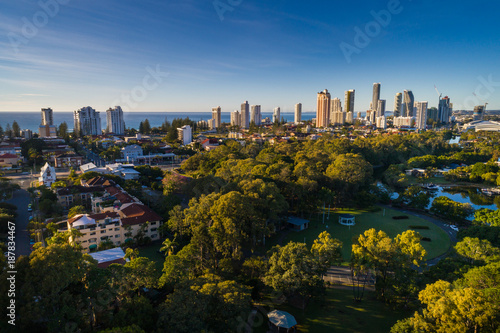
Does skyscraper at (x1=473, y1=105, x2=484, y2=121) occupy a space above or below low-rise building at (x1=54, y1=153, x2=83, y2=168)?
above

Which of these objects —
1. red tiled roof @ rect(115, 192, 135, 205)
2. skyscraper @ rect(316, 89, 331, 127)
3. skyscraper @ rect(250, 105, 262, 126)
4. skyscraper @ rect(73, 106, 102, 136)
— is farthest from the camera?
skyscraper @ rect(250, 105, 262, 126)

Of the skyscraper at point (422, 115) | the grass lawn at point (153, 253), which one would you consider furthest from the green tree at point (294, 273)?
the skyscraper at point (422, 115)

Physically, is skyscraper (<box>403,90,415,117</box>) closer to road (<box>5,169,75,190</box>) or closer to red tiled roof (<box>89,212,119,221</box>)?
road (<box>5,169,75,190</box>)

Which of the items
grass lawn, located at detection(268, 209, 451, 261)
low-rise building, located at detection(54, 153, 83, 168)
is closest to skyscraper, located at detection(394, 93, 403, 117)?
grass lawn, located at detection(268, 209, 451, 261)

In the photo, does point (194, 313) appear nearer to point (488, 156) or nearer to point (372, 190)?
point (372, 190)

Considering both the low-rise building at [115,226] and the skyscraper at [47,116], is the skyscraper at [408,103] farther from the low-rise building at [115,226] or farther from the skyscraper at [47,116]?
the low-rise building at [115,226]

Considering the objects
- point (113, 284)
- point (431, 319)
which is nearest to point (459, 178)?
point (431, 319)
